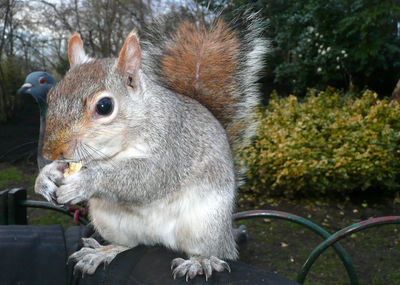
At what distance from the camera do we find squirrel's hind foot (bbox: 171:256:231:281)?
100cm

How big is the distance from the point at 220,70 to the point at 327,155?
6.28ft

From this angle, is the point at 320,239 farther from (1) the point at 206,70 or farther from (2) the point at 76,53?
(2) the point at 76,53

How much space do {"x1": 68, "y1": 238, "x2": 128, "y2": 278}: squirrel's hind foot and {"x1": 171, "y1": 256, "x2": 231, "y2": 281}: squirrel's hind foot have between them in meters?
0.23

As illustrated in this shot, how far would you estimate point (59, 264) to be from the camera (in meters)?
1.16

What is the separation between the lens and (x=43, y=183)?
93cm

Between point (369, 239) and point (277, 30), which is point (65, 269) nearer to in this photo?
point (369, 239)

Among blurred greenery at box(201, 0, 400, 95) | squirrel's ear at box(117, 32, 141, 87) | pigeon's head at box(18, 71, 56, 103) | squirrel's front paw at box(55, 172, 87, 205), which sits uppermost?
blurred greenery at box(201, 0, 400, 95)

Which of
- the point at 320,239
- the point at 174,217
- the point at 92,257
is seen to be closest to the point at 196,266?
the point at 174,217

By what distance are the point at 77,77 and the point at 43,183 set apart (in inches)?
10.8

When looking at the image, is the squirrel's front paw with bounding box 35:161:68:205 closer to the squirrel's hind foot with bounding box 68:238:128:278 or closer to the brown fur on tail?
the squirrel's hind foot with bounding box 68:238:128:278

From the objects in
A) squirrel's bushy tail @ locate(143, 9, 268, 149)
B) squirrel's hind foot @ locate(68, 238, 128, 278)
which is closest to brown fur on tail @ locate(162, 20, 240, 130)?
squirrel's bushy tail @ locate(143, 9, 268, 149)

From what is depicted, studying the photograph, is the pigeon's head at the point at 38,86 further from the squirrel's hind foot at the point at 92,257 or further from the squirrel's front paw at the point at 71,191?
the squirrel's hind foot at the point at 92,257

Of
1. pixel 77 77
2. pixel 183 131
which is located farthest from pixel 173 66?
pixel 77 77

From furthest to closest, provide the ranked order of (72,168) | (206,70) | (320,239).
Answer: (320,239) → (206,70) → (72,168)
